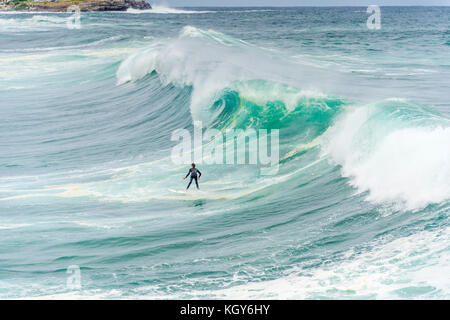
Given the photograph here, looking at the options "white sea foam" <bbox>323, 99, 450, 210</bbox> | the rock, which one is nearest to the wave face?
"white sea foam" <bbox>323, 99, 450, 210</bbox>

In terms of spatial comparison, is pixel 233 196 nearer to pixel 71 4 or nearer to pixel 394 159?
pixel 394 159

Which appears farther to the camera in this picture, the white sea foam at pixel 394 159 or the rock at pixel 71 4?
the rock at pixel 71 4

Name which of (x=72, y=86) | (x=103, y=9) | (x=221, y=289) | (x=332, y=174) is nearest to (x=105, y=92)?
(x=72, y=86)

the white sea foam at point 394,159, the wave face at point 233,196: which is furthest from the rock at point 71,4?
the white sea foam at point 394,159

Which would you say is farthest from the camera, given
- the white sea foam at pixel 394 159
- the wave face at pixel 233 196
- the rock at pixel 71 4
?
the rock at pixel 71 4

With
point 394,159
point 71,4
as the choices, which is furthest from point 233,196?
point 71,4

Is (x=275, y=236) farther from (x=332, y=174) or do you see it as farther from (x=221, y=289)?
(x=332, y=174)

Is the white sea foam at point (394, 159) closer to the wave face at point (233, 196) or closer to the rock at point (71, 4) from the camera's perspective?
the wave face at point (233, 196)
